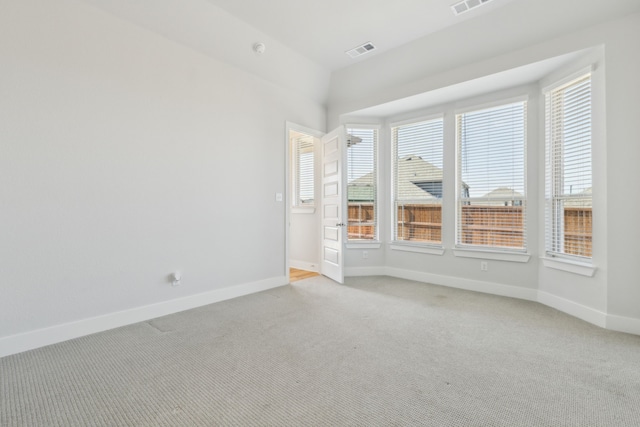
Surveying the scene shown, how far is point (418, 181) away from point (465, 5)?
91.3 inches

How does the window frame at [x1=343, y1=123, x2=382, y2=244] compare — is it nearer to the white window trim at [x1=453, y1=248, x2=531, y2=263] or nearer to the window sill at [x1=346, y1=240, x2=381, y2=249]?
the window sill at [x1=346, y1=240, x2=381, y2=249]

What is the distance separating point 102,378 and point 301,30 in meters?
3.80

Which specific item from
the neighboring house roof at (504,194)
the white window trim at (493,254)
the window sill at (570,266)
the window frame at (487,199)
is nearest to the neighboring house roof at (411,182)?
the window frame at (487,199)

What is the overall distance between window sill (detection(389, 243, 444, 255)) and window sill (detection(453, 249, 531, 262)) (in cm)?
24

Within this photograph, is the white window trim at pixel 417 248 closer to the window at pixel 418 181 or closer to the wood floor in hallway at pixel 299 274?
the window at pixel 418 181

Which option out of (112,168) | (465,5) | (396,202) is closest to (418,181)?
(396,202)

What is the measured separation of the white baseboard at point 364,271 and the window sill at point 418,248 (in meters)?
0.43

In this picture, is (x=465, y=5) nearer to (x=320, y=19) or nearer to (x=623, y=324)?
(x=320, y=19)

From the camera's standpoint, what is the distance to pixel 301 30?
11.6 ft

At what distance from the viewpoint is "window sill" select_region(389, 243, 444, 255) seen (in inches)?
176

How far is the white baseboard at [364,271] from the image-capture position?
4.98 metres

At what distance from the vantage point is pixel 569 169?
3.29m

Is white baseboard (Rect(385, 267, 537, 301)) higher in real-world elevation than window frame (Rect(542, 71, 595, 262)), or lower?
lower

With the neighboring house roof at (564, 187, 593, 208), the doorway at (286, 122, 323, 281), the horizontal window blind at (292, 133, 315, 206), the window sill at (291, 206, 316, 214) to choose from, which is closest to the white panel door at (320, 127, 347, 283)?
the doorway at (286, 122, 323, 281)
